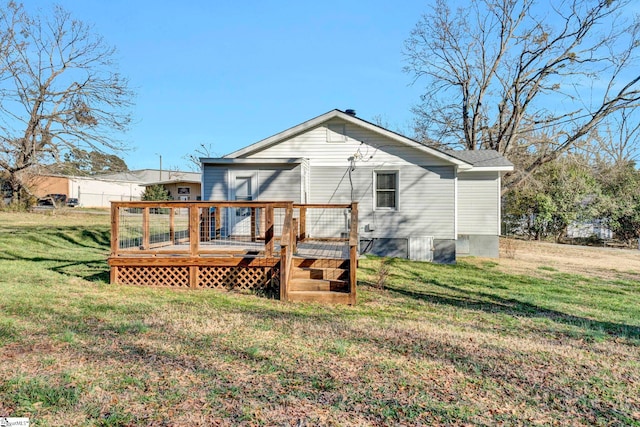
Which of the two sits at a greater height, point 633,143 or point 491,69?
point 491,69

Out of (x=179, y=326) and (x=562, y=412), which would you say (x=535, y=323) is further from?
(x=179, y=326)

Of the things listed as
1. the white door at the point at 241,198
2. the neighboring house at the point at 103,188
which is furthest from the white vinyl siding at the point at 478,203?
the neighboring house at the point at 103,188

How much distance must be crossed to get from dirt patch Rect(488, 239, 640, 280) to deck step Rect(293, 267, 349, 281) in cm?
597

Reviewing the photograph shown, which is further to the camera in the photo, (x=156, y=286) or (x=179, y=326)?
(x=156, y=286)

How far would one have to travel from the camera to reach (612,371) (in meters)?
4.00

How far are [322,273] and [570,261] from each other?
1048 cm

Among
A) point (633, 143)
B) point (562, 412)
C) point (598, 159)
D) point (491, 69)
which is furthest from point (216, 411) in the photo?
point (633, 143)

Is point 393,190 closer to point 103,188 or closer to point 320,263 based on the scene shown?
point 320,263

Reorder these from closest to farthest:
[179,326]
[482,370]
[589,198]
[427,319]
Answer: [482,370] < [179,326] < [427,319] < [589,198]

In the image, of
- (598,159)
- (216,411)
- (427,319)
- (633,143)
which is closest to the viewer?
(216,411)

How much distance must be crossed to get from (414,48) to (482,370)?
24.0 metres

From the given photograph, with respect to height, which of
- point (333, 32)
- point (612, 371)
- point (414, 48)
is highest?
point (414, 48)

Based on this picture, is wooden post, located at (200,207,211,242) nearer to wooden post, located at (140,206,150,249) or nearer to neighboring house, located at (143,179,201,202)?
wooden post, located at (140,206,150,249)

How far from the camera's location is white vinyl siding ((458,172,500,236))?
14.3m
